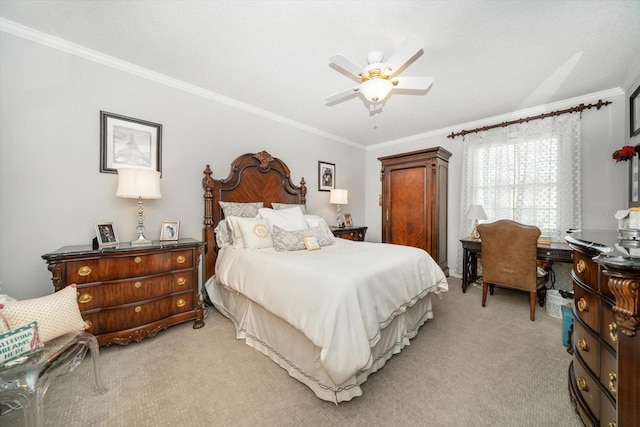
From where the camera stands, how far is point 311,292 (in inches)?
61.2

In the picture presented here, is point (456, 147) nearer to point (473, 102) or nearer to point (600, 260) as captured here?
point (473, 102)

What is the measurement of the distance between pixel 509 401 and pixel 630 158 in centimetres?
298

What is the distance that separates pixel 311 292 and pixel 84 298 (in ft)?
5.87

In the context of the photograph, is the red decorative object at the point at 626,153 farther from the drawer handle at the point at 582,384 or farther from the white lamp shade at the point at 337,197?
the white lamp shade at the point at 337,197

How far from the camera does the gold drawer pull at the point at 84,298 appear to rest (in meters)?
1.80

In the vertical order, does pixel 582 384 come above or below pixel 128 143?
below

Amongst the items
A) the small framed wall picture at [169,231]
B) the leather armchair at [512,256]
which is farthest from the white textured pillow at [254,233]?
the leather armchair at [512,256]

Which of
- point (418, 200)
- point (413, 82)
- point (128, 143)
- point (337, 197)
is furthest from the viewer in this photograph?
point (337, 197)

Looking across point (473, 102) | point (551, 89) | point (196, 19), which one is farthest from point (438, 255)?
point (196, 19)

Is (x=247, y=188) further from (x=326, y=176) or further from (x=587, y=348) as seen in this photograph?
(x=587, y=348)

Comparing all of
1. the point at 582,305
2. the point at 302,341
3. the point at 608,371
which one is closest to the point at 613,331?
the point at 608,371

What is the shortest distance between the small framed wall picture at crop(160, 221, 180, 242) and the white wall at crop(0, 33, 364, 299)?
14cm

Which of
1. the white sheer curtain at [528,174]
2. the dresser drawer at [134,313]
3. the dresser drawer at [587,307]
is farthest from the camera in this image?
the white sheer curtain at [528,174]

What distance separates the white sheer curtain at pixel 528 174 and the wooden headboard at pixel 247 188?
9.23 feet
